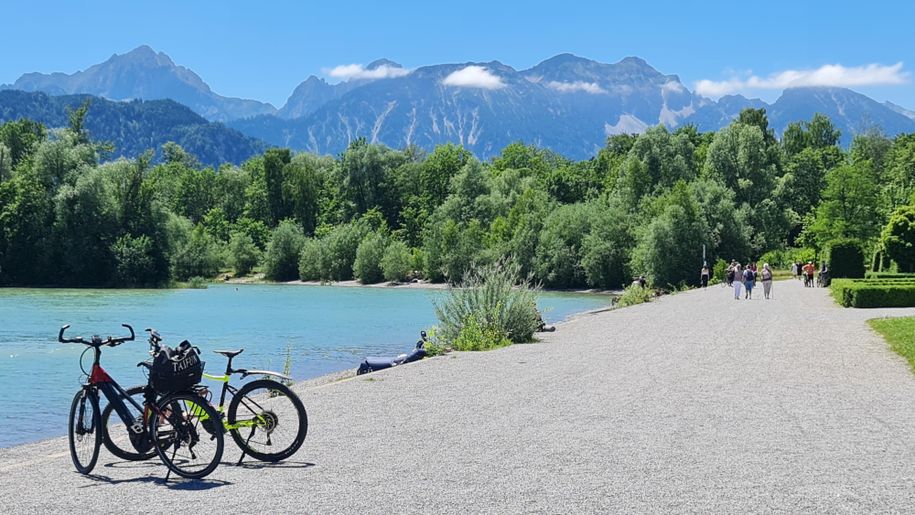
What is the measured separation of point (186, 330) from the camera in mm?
39719

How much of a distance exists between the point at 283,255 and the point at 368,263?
11.2 metres

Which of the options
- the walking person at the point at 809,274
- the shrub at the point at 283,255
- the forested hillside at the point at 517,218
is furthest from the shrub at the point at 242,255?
the walking person at the point at 809,274

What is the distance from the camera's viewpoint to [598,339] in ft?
74.7

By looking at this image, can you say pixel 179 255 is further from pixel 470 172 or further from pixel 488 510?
pixel 488 510

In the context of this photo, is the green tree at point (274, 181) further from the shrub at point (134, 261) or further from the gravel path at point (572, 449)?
the gravel path at point (572, 449)

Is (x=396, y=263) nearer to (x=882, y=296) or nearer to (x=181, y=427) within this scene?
(x=882, y=296)

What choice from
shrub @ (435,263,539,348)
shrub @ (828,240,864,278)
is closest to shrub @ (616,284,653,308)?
shrub @ (828,240,864,278)

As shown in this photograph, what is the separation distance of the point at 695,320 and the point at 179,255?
2569 inches

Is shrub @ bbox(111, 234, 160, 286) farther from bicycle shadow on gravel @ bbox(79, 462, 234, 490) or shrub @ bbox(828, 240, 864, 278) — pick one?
bicycle shadow on gravel @ bbox(79, 462, 234, 490)

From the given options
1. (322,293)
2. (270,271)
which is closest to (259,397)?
(322,293)

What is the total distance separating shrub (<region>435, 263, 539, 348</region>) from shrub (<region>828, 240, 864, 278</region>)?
2962 cm

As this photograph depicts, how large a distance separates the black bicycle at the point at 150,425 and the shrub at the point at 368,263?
8595cm

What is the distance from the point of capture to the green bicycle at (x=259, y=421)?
8.77 m

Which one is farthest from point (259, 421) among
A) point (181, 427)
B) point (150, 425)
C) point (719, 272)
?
point (719, 272)
